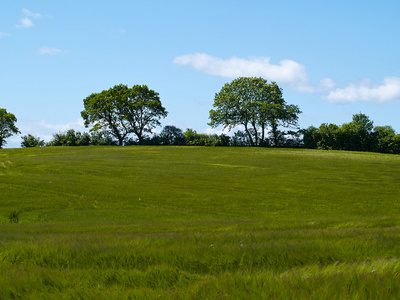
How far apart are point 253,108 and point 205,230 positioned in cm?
7777

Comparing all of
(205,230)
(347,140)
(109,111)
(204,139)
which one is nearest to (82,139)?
(109,111)

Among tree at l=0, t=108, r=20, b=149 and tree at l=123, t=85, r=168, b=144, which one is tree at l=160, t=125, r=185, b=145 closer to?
tree at l=123, t=85, r=168, b=144

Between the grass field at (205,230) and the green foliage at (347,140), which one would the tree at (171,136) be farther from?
the grass field at (205,230)

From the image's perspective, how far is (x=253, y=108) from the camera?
8750 centimetres

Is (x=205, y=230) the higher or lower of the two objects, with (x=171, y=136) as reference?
lower

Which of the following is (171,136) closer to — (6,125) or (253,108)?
(253,108)

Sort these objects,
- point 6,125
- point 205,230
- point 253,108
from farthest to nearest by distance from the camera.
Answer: point 6,125
point 253,108
point 205,230

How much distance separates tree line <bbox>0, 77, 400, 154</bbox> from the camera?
292 ft

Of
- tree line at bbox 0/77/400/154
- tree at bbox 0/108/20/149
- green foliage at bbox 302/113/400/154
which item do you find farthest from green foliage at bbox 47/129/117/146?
green foliage at bbox 302/113/400/154

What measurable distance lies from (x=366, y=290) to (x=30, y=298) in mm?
2867

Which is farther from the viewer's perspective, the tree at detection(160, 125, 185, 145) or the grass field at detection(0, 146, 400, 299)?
the tree at detection(160, 125, 185, 145)

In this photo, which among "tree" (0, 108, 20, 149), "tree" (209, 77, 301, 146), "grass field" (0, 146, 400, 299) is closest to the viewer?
"grass field" (0, 146, 400, 299)

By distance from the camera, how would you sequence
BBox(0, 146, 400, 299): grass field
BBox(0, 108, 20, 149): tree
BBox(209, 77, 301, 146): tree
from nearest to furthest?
BBox(0, 146, 400, 299): grass field < BBox(209, 77, 301, 146): tree < BBox(0, 108, 20, 149): tree

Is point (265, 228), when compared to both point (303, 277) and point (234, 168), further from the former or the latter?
point (234, 168)
